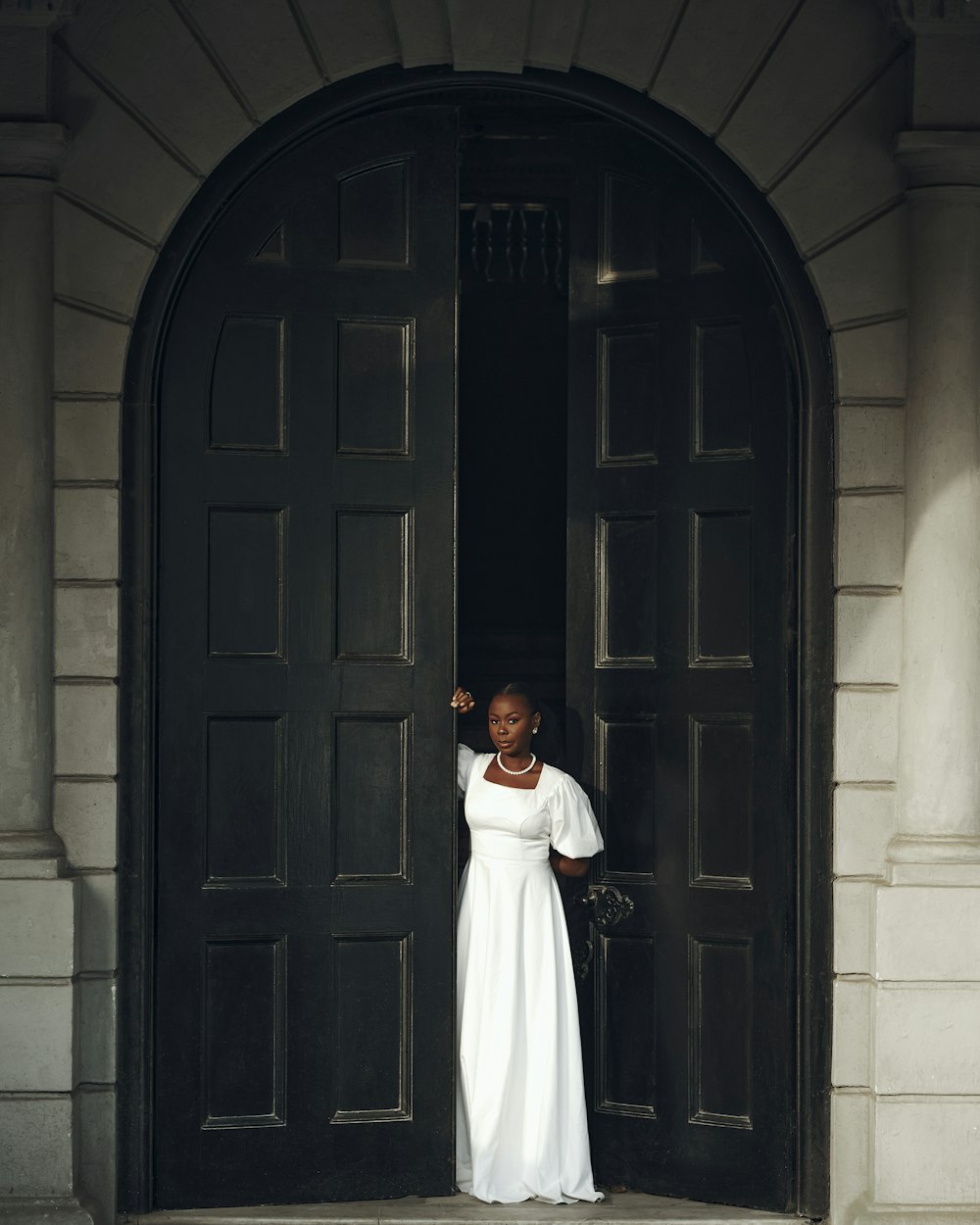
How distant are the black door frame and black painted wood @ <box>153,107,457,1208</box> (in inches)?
4.1

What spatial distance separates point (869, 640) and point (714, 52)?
2207mm

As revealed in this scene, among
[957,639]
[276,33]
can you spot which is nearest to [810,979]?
[957,639]

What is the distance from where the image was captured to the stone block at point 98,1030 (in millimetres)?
6008

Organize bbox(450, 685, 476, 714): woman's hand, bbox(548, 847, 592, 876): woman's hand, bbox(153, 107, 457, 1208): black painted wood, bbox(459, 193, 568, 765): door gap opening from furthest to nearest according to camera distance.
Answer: bbox(459, 193, 568, 765): door gap opening, bbox(548, 847, 592, 876): woman's hand, bbox(450, 685, 476, 714): woman's hand, bbox(153, 107, 457, 1208): black painted wood

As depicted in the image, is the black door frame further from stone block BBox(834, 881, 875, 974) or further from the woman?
the woman

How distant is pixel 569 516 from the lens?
6758 millimetres

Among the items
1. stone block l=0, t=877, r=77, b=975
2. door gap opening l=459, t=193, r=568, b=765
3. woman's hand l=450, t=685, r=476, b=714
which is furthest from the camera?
door gap opening l=459, t=193, r=568, b=765

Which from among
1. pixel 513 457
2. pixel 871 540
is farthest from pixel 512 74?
pixel 513 457

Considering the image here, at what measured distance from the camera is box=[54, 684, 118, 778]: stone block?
6031mm

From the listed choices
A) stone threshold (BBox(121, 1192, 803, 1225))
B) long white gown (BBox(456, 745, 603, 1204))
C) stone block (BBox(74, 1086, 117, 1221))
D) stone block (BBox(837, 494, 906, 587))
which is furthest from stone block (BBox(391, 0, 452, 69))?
stone threshold (BBox(121, 1192, 803, 1225))

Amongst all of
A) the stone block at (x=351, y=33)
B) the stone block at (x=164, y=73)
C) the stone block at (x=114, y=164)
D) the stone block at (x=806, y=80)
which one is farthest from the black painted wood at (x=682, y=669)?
the stone block at (x=114, y=164)

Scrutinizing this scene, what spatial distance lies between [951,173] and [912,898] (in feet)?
8.41

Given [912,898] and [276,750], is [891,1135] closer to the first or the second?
[912,898]

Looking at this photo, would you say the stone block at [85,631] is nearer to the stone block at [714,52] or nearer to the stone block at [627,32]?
the stone block at [627,32]
